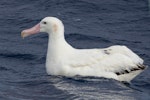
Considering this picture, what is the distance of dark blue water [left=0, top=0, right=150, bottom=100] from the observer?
610 inches

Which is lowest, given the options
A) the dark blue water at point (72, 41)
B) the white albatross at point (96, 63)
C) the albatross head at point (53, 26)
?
the dark blue water at point (72, 41)

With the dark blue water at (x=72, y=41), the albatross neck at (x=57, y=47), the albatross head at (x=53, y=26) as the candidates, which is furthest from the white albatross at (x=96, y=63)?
the albatross head at (x=53, y=26)

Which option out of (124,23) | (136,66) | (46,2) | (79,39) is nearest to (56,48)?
(136,66)

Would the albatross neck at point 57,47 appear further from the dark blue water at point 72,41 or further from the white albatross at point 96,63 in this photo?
the dark blue water at point 72,41

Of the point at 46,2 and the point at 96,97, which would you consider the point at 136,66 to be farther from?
the point at 46,2

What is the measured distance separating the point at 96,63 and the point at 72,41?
404 centimetres

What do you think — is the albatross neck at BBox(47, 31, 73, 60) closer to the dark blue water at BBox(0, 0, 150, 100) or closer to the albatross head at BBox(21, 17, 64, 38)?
the albatross head at BBox(21, 17, 64, 38)

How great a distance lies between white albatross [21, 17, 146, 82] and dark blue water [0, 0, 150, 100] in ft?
0.51

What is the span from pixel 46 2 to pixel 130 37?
392 cm

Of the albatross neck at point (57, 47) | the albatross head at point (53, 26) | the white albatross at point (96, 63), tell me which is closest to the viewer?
the white albatross at point (96, 63)

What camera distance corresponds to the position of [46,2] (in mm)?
23422

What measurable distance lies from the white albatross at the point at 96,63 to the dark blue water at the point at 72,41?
0.51 feet

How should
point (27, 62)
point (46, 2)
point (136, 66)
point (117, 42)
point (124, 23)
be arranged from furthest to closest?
point (46, 2), point (124, 23), point (117, 42), point (27, 62), point (136, 66)

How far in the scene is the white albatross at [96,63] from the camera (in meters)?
16.1
